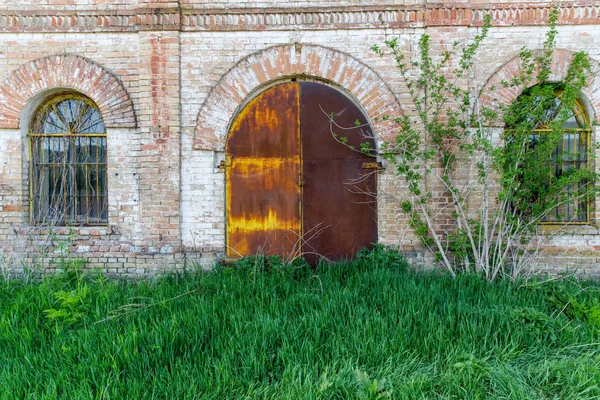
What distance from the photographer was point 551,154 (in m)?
5.35

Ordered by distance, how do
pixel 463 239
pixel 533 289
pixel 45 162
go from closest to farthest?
pixel 533 289 → pixel 463 239 → pixel 45 162

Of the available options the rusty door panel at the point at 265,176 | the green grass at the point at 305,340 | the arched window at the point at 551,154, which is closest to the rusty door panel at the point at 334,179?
the rusty door panel at the point at 265,176

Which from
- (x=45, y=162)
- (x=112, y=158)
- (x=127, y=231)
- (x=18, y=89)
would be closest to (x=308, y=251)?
(x=127, y=231)

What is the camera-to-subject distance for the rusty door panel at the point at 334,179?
5.51 meters

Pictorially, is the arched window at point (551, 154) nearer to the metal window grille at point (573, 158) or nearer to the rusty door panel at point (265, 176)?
the metal window grille at point (573, 158)

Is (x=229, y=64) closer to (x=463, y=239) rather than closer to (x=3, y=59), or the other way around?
(x=3, y=59)

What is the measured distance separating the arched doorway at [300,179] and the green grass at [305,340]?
914mm

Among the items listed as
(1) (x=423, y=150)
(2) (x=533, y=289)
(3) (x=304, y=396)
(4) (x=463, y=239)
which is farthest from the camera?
(1) (x=423, y=150)

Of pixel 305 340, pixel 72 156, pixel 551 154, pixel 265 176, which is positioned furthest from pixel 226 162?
pixel 551 154

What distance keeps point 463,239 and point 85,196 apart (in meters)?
5.76

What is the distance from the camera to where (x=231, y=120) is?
5.52 metres

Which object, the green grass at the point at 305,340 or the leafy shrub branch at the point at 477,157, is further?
the leafy shrub branch at the point at 477,157

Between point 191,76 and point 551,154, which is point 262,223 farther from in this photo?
point 551,154

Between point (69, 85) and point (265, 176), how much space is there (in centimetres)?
330
